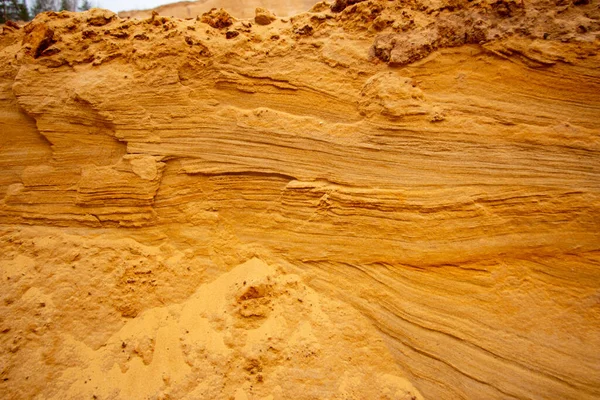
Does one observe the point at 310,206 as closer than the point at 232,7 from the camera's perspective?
Yes

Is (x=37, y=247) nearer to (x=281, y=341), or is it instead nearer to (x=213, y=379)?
(x=213, y=379)

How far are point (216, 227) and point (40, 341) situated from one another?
193 cm

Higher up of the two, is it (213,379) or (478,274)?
(478,274)

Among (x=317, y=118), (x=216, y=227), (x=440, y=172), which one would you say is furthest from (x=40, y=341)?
(x=440, y=172)

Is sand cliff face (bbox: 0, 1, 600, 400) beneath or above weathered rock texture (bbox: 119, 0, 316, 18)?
beneath

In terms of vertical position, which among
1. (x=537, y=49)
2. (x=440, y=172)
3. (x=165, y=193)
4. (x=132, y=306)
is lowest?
(x=132, y=306)

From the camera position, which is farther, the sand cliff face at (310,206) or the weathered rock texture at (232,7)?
the weathered rock texture at (232,7)

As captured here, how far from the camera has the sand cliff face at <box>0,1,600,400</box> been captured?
2896 millimetres

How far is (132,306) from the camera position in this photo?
329 centimetres

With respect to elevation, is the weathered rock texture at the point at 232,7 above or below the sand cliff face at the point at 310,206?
above

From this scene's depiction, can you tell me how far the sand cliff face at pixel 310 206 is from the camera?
9.50 ft

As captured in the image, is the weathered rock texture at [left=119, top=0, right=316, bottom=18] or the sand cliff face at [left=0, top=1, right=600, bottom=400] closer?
Answer: the sand cliff face at [left=0, top=1, right=600, bottom=400]

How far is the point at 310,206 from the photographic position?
3320 millimetres

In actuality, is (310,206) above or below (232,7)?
below
